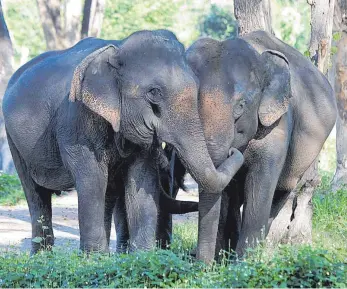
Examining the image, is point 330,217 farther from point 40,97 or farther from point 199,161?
point 199,161

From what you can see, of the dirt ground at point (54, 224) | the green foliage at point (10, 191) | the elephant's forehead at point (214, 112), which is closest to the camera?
the elephant's forehead at point (214, 112)

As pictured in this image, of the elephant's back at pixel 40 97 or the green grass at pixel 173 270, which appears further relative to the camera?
the elephant's back at pixel 40 97

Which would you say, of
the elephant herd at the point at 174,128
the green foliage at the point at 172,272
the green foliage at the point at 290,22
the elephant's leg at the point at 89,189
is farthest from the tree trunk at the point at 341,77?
the green foliage at the point at 290,22

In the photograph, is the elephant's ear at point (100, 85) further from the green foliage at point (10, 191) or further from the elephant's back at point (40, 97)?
the green foliage at point (10, 191)

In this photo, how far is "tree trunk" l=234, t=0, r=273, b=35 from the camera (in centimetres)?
1107

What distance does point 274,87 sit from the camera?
363 inches

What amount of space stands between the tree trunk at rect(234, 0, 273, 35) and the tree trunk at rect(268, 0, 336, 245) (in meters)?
0.63

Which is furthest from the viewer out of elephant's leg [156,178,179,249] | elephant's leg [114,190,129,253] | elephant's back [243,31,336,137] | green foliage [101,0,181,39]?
green foliage [101,0,181,39]

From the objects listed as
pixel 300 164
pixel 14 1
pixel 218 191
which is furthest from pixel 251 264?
pixel 14 1

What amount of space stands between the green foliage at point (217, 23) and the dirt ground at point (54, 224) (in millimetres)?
25033

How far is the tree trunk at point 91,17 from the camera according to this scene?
79.9ft

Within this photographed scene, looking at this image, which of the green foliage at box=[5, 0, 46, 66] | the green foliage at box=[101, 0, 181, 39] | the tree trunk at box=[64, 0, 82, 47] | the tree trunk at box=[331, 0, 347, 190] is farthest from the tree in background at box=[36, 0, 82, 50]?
the green foliage at box=[5, 0, 46, 66]

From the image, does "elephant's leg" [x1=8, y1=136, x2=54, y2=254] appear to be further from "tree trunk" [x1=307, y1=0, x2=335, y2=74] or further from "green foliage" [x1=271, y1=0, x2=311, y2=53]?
"green foliage" [x1=271, y1=0, x2=311, y2=53]

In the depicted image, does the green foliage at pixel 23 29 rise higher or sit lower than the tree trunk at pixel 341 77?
higher
